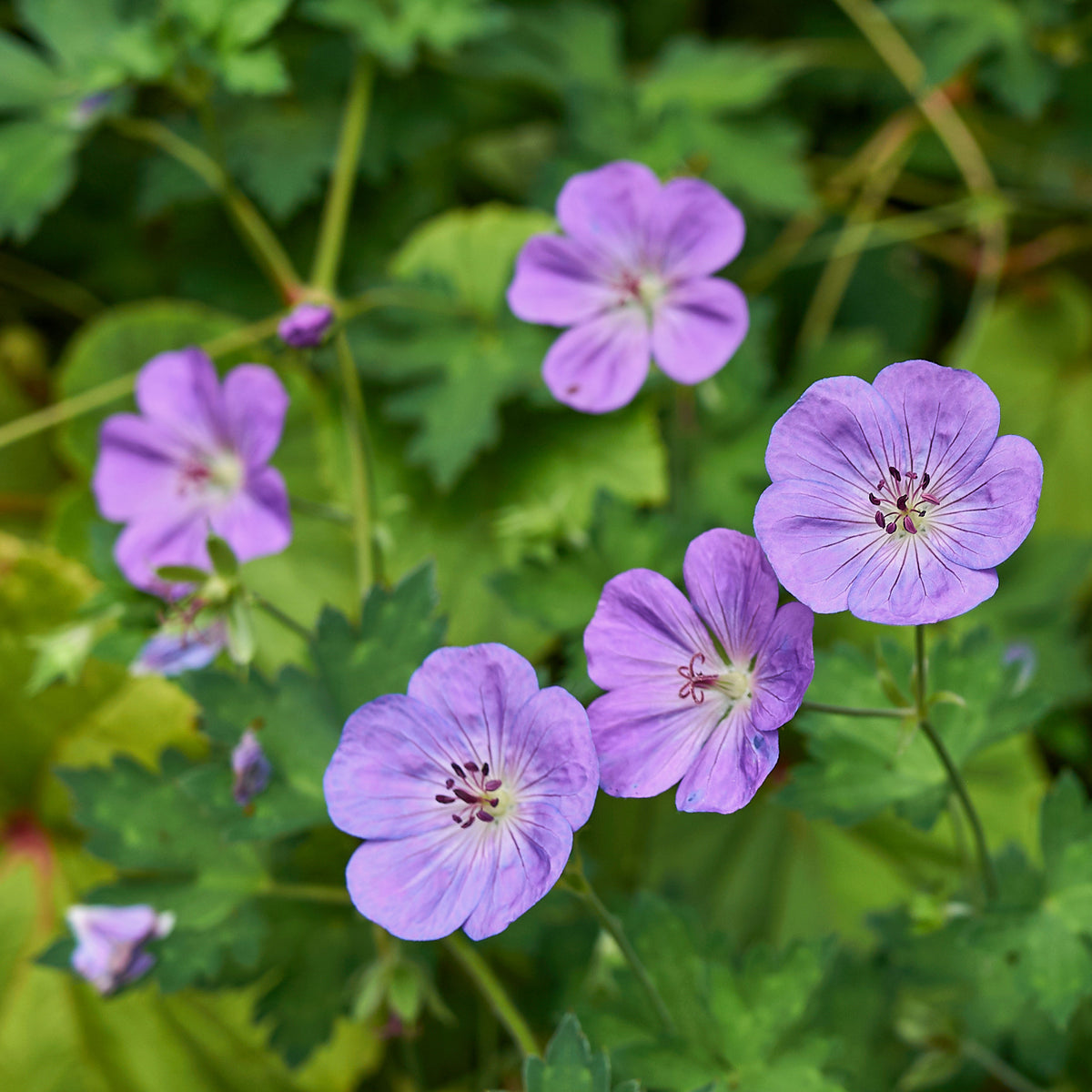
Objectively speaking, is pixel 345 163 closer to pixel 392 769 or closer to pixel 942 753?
pixel 392 769

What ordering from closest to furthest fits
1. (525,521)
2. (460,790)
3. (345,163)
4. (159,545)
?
(460,790)
(159,545)
(525,521)
(345,163)

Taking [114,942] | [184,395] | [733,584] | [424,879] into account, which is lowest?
[114,942]

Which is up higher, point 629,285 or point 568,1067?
point 629,285

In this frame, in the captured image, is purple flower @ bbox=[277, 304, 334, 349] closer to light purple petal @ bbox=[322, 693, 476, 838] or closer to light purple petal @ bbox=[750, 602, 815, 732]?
light purple petal @ bbox=[322, 693, 476, 838]

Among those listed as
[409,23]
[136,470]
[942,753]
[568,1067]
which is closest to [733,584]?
[942,753]

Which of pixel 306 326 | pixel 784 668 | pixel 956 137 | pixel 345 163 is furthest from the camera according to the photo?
pixel 956 137

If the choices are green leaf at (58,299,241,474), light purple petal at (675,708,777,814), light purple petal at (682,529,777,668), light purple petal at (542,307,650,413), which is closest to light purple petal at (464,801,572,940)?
light purple petal at (675,708,777,814)

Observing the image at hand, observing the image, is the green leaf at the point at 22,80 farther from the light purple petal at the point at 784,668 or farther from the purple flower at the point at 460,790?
the light purple petal at the point at 784,668
